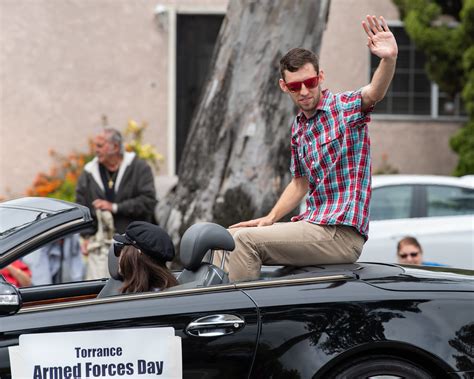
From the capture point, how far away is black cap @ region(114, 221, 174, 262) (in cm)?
448

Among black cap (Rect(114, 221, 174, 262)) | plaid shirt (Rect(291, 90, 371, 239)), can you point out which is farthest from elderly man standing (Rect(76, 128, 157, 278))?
black cap (Rect(114, 221, 174, 262))

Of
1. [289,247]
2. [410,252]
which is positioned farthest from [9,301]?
[410,252]

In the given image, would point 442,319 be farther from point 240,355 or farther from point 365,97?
point 365,97

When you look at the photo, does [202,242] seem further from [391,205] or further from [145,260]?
[391,205]

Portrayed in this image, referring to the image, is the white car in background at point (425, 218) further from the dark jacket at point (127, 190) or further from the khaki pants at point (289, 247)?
the khaki pants at point (289, 247)

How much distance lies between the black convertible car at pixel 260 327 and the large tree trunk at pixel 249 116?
3.75m

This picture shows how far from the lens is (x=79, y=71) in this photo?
13.7 metres

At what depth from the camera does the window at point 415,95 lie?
14.5 m

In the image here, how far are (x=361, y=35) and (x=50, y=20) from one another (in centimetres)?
427

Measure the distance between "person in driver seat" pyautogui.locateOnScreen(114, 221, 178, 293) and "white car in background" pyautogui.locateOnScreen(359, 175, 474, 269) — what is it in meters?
4.50

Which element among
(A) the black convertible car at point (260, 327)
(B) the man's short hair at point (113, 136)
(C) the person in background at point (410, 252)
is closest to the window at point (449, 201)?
(C) the person in background at point (410, 252)

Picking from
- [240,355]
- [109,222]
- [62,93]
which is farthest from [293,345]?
[62,93]

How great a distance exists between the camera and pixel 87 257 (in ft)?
26.2

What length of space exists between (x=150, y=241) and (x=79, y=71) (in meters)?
9.60
